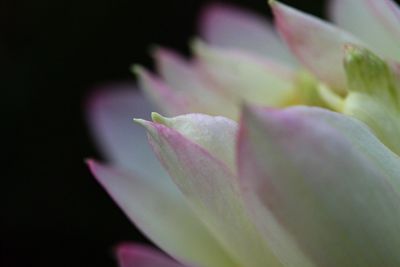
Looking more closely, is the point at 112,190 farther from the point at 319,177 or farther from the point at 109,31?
the point at 109,31

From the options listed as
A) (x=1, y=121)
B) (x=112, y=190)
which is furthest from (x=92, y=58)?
(x=112, y=190)

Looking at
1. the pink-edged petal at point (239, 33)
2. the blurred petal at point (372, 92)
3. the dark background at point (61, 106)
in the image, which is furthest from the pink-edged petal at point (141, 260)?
the dark background at point (61, 106)

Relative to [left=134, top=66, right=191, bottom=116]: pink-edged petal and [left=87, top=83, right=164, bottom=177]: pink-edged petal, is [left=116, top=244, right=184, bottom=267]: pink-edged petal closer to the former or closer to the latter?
[left=134, top=66, right=191, bottom=116]: pink-edged petal

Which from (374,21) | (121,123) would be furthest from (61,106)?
(374,21)

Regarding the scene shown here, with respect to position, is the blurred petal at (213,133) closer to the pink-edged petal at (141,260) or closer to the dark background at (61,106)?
the pink-edged petal at (141,260)

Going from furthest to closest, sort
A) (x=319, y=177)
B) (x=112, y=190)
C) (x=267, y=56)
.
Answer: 1. (x=267, y=56)
2. (x=112, y=190)
3. (x=319, y=177)

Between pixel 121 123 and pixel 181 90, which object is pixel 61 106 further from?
pixel 181 90
